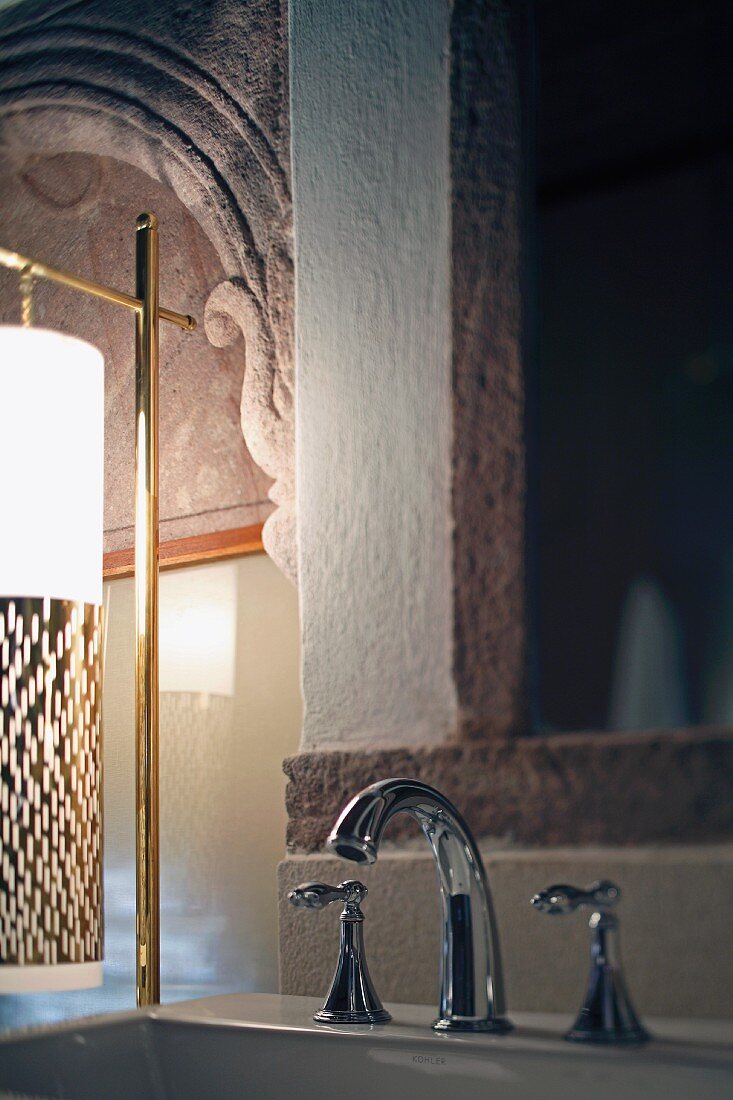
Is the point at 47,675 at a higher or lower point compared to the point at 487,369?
lower

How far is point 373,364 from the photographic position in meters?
1.07

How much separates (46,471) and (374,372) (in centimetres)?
32

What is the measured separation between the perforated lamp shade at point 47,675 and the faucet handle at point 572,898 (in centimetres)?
47

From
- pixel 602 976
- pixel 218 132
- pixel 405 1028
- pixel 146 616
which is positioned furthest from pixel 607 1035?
Answer: pixel 218 132

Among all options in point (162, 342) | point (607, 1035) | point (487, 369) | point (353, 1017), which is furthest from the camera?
point (162, 342)

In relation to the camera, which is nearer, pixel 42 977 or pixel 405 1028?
pixel 405 1028

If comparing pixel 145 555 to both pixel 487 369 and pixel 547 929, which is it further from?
pixel 547 929

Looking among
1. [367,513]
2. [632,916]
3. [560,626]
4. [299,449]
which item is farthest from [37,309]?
[632,916]

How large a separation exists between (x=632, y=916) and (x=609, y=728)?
0.14 m

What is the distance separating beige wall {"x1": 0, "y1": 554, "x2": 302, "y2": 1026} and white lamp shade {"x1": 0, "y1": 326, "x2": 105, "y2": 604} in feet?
0.43

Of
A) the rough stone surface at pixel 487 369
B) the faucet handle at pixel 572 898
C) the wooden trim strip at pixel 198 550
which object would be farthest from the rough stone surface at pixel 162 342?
the faucet handle at pixel 572 898

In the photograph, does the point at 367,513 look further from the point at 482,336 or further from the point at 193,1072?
the point at 193,1072

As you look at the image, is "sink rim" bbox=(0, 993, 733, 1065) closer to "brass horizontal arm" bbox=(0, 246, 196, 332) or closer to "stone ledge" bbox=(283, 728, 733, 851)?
"stone ledge" bbox=(283, 728, 733, 851)

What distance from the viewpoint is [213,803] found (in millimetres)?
1148
